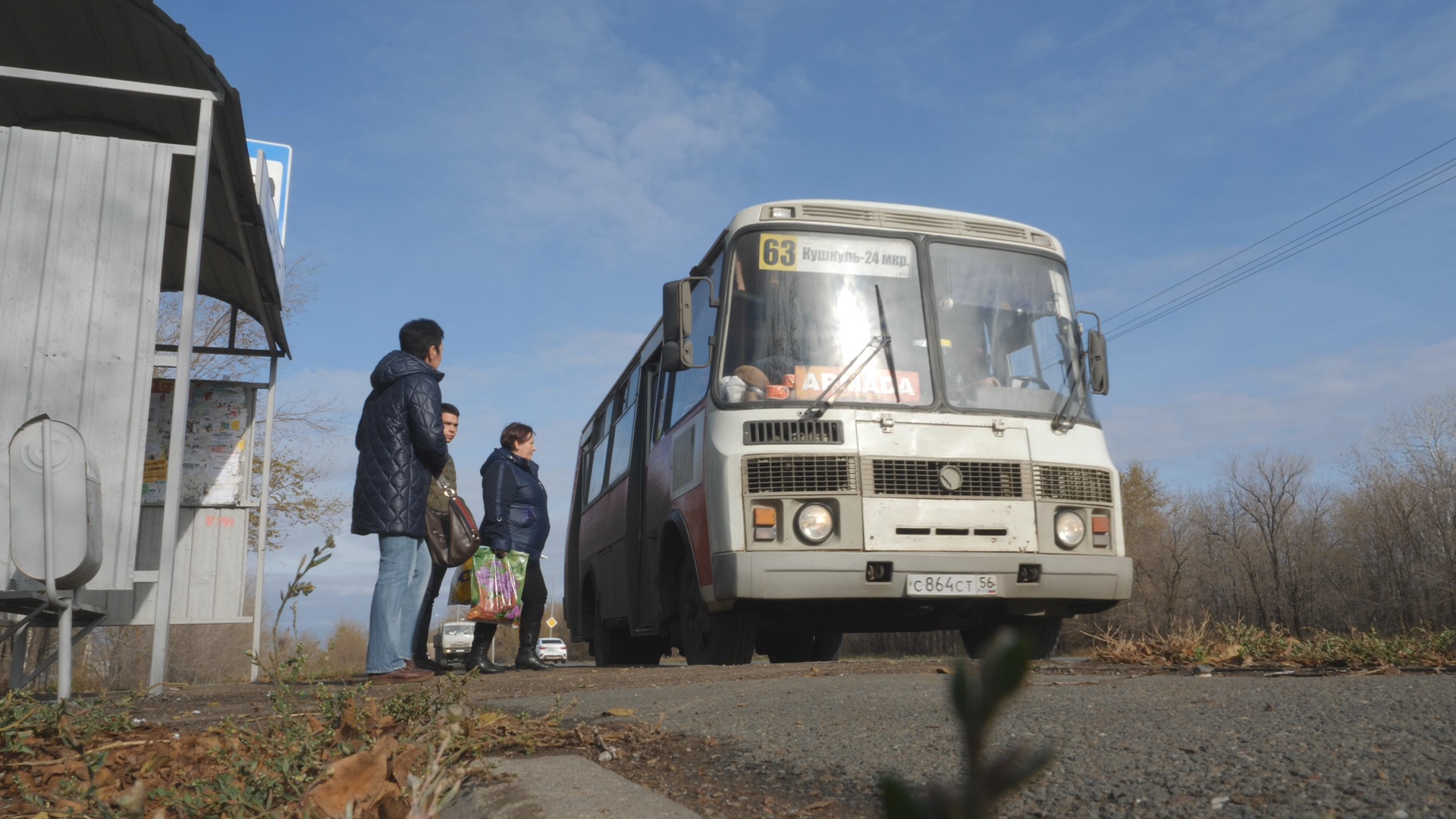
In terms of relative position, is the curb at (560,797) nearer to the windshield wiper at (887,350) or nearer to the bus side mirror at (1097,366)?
the windshield wiper at (887,350)

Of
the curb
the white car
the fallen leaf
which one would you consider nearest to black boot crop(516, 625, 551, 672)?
the curb

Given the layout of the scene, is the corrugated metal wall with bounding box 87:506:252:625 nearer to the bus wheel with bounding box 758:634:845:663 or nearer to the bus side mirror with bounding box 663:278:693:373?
the bus side mirror with bounding box 663:278:693:373

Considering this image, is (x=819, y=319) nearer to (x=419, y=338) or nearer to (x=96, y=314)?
(x=419, y=338)

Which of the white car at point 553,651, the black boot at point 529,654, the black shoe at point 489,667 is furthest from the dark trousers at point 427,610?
the white car at point 553,651

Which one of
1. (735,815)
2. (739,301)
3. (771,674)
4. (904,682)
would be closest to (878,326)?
(739,301)

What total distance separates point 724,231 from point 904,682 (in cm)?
445

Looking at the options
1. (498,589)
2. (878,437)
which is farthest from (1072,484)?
(498,589)

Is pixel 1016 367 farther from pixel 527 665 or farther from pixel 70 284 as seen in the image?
pixel 70 284

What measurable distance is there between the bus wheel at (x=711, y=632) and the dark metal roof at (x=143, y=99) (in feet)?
12.9

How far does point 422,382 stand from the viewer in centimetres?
678

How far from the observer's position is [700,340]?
8.33m

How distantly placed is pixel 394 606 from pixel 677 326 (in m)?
2.62

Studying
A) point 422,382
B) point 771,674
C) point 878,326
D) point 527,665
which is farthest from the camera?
point 527,665

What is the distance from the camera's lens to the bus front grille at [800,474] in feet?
23.7
